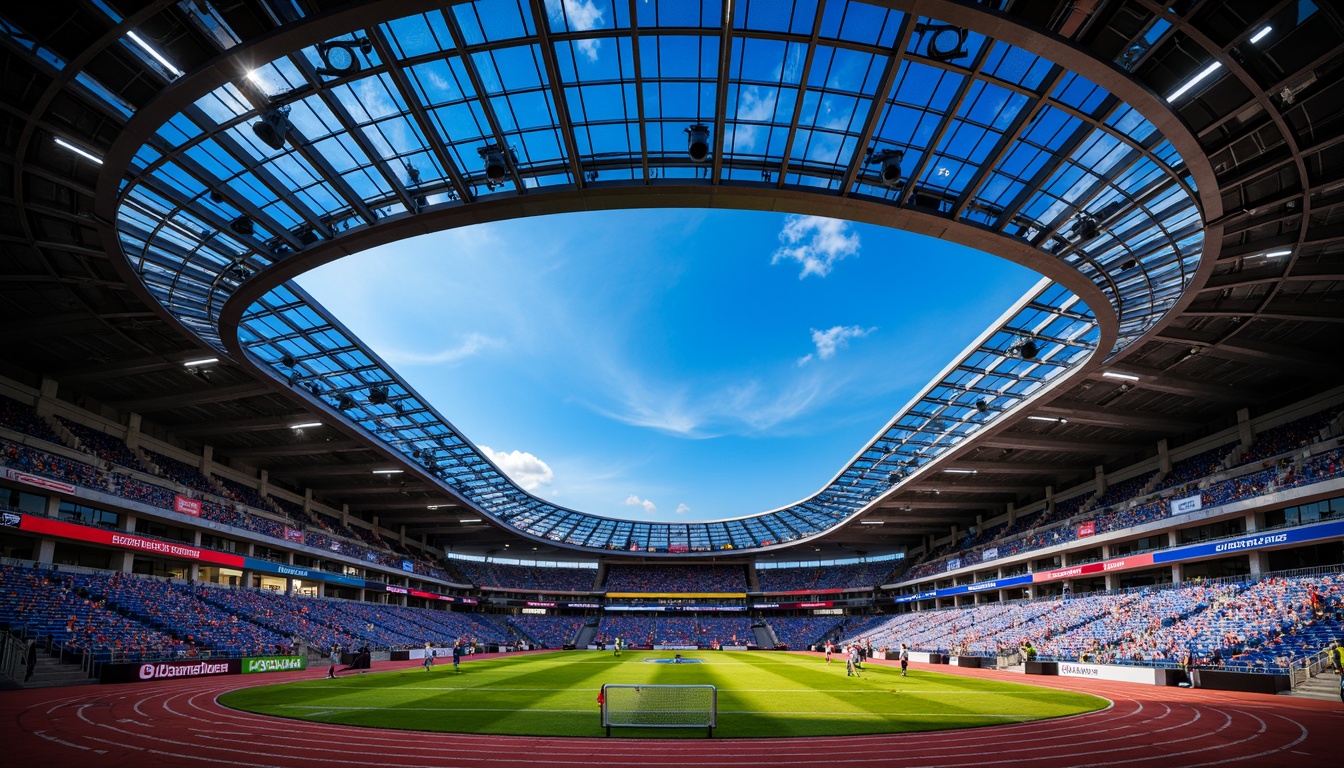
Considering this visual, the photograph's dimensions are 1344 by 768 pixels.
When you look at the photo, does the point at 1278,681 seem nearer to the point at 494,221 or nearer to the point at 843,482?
the point at 494,221

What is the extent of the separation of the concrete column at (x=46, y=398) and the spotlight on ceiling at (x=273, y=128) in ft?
103

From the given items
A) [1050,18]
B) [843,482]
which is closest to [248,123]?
[1050,18]

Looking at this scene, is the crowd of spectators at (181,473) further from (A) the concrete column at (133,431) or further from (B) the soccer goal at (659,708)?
(B) the soccer goal at (659,708)

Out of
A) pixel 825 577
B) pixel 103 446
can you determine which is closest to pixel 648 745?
pixel 103 446

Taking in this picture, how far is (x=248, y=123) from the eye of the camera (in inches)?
739

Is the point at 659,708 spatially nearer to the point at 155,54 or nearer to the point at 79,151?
the point at 155,54

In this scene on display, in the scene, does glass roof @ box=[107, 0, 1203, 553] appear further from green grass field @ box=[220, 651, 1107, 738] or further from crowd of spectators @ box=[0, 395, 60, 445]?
green grass field @ box=[220, 651, 1107, 738]

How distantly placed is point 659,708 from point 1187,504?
35731mm

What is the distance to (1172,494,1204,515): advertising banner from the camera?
128ft

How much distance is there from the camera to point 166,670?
30.9m

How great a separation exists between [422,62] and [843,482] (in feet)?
183

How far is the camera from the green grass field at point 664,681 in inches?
732

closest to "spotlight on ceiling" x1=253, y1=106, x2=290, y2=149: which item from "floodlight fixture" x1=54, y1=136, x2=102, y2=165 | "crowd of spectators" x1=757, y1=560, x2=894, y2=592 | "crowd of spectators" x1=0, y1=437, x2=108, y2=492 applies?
"floodlight fixture" x1=54, y1=136, x2=102, y2=165

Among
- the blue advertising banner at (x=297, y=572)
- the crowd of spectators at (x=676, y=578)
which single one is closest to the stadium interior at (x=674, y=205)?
the blue advertising banner at (x=297, y=572)
